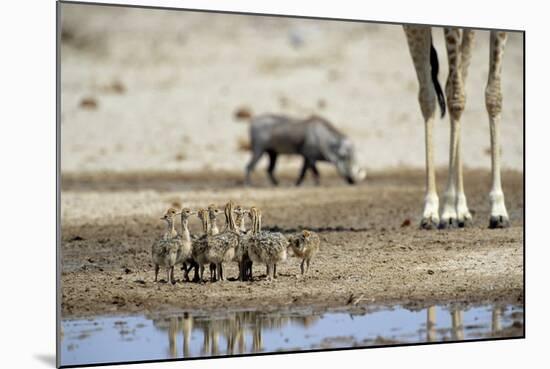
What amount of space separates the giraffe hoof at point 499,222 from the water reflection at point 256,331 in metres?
1.62

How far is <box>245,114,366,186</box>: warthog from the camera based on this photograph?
14.9 metres

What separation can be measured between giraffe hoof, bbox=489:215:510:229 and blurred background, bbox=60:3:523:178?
321 cm

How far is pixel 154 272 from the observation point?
26.2 feet

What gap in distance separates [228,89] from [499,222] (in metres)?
10.0

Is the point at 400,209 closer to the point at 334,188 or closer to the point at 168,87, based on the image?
the point at 334,188

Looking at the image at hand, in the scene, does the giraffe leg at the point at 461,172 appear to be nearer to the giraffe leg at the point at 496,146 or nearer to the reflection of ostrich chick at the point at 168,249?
the giraffe leg at the point at 496,146

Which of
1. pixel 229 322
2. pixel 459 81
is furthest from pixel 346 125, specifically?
pixel 229 322

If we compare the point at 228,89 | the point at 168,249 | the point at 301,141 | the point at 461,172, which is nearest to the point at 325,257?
the point at 168,249

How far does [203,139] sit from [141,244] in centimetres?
746

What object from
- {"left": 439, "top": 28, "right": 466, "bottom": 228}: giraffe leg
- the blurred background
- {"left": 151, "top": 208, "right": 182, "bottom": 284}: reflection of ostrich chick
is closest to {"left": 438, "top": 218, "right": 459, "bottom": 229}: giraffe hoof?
{"left": 439, "top": 28, "right": 466, "bottom": 228}: giraffe leg

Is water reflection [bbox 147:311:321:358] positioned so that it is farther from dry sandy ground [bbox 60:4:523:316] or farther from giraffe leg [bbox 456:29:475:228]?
giraffe leg [bbox 456:29:475:228]

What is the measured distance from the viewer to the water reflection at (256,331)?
21.9ft

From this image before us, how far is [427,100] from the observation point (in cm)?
948

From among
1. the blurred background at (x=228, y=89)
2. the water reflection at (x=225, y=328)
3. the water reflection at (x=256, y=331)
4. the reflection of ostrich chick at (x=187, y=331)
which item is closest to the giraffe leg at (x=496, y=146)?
the water reflection at (x=256, y=331)
